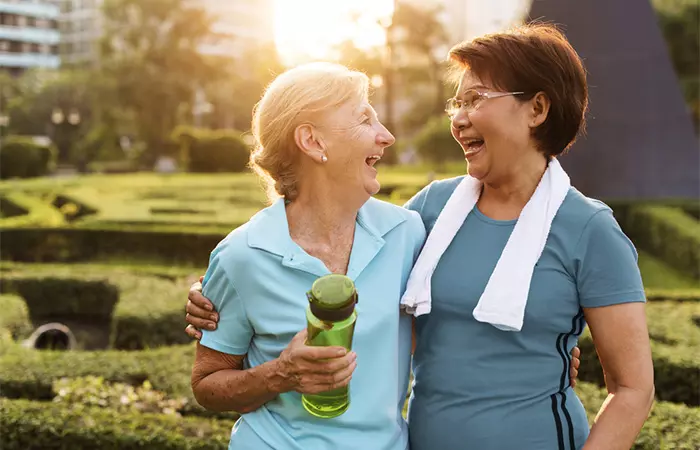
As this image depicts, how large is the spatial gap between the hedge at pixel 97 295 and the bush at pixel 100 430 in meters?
2.40

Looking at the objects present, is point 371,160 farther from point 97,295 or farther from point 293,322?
point 97,295

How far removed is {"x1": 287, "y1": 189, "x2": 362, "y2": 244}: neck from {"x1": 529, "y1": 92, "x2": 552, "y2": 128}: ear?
0.49m

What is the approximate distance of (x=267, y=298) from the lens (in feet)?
5.77

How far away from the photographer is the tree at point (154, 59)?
36.4 metres

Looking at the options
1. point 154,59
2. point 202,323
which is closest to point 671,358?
point 202,323

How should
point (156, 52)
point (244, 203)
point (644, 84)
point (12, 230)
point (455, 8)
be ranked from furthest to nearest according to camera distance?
point (455, 8) → point (156, 52) → point (244, 203) → point (644, 84) → point (12, 230)

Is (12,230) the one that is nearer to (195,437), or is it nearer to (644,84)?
(195,437)

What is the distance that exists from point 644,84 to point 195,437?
461 inches

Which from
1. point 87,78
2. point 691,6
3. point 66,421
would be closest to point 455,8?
point 691,6

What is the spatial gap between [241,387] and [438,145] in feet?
91.0

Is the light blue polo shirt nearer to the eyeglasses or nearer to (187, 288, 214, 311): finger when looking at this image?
(187, 288, 214, 311): finger

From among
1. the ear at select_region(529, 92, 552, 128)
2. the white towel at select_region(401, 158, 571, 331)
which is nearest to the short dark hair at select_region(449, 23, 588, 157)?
the ear at select_region(529, 92, 552, 128)

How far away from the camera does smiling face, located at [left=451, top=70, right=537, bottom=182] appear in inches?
73.0

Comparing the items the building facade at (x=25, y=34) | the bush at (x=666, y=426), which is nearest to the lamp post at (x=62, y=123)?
the building facade at (x=25, y=34)
